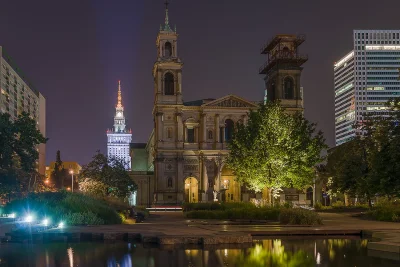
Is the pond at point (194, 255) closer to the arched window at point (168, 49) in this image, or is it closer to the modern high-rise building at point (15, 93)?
the arched window at point (168, 49)

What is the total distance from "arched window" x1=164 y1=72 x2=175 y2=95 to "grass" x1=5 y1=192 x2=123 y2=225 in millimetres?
58734

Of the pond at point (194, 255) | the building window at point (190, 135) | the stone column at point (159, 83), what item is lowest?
the pond at point (194, 255)

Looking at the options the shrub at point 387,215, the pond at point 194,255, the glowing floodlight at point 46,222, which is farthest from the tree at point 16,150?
the shrub at point 387,215

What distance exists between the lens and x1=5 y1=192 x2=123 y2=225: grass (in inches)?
1291

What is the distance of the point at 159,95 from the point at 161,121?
4183 millimetres

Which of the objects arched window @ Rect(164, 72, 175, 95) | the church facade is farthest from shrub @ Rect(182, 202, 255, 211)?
arched window @ Rect(164, 72, 175, 95)

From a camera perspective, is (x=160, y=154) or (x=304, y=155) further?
(x=160, y=154)

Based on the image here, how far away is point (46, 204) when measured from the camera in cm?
3353

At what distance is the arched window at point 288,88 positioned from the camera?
9862 centimetres

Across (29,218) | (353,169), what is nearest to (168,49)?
(353,169)

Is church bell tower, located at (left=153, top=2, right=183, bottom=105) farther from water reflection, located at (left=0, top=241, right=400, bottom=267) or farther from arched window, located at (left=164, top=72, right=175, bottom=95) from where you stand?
water reflection, located at (left=0, top=241, right=400, bottom=267)

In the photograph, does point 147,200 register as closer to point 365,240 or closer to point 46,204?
point 46,204

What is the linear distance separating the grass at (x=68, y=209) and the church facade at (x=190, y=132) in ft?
180

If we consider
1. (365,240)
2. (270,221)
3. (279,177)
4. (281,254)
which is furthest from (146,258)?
(279,177)
